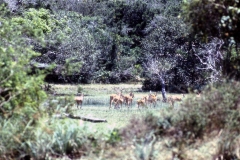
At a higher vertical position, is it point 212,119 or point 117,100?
point 212,119

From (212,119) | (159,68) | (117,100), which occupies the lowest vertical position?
(117,100)

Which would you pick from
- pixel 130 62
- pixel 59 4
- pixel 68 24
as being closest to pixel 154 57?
pixel 130 62

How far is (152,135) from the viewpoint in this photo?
6.93 m

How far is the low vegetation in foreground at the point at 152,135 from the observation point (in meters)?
6.96

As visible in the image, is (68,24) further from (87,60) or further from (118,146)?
(118,146)

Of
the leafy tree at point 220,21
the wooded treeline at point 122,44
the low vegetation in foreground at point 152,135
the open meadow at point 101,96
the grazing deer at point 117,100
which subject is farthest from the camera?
the wooded treeline at point 122,44

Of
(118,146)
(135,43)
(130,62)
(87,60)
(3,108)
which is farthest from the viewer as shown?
(135,43)

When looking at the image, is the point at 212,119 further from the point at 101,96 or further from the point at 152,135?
the point at 101,96

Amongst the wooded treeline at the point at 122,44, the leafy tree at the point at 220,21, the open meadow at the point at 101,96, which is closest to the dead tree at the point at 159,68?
the wooded treeline at the point at 122,44

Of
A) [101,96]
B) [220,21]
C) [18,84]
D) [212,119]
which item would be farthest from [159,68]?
[212,119]

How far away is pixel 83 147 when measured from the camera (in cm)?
735

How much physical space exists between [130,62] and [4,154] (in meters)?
34.0

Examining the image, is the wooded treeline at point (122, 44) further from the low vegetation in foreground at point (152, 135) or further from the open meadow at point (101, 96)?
the low vegetation in foreground at point (152, 135)

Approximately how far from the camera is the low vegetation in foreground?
6.96m
